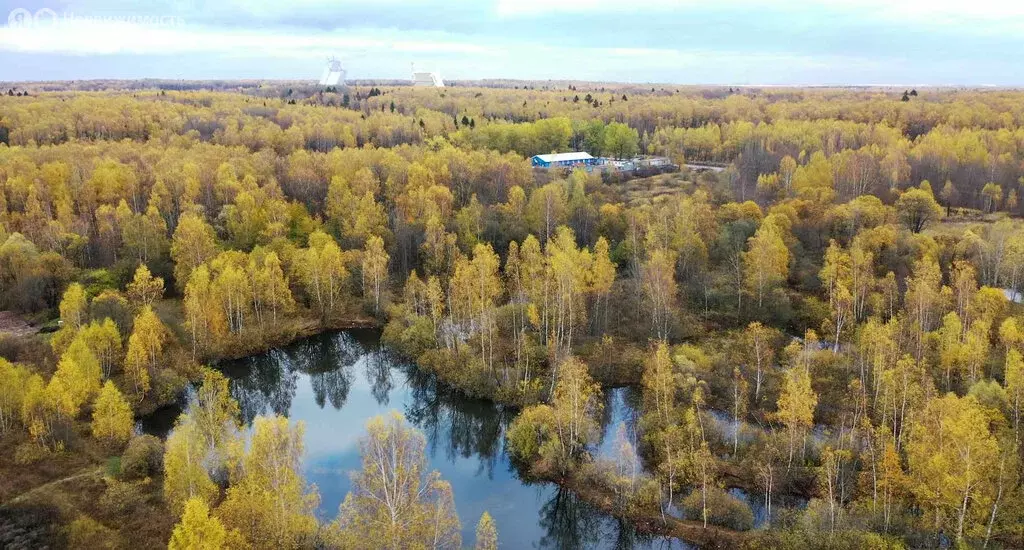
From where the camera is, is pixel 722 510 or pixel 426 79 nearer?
pixel 722 510

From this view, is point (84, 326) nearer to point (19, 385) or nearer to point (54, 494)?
point (19, 385)

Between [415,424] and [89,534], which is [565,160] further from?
[89,534]

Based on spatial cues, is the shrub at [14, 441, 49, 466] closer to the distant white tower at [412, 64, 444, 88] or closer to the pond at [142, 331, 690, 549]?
the pond at [142, 331, 690, 549]

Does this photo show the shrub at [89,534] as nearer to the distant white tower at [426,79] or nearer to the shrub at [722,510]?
the shrub at [722,510]

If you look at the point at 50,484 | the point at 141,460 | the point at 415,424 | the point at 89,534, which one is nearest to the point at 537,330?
the point at 415,424

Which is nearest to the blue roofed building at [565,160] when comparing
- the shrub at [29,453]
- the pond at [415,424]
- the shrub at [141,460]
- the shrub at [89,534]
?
the pond at [415,424]
